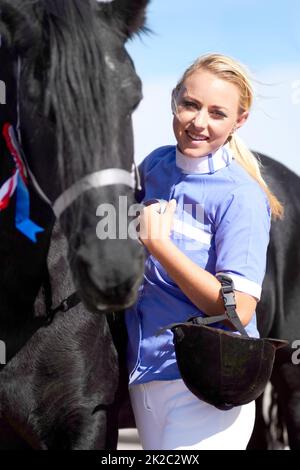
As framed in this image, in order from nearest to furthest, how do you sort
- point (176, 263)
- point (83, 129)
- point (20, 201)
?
point (83, 129), point (176, 263), point (20, 201)

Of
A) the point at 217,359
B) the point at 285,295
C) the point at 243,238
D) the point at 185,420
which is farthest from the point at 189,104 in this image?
the point at 285,295

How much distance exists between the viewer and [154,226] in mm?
2887

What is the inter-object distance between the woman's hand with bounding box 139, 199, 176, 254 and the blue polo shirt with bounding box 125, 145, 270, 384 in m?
0.18

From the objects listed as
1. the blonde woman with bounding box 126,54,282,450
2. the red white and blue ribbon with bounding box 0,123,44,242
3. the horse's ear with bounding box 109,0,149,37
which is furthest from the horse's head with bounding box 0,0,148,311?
the blonde woman with bounding box 126,54,282,450

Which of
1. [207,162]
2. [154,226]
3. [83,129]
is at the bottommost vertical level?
[154,226]

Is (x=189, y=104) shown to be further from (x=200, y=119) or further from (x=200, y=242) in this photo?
(x=200, y=242)

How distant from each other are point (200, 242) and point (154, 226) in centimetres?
24

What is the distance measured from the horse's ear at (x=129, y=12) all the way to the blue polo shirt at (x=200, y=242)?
0.50 m

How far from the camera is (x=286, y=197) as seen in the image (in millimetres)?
4891
